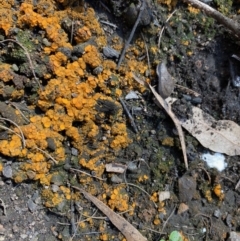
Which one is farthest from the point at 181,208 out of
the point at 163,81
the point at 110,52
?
the point at 110,52

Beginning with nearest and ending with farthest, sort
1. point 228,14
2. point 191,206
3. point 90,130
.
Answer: point 90,130 → point 191,206 → point 228,14

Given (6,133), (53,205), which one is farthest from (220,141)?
(6,133)

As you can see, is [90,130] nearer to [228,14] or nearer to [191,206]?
[191,206]

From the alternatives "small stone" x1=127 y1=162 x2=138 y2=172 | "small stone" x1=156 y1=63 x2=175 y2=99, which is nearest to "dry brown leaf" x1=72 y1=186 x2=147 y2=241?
"small stone" x1=127 y1=162 x2=138 y2=172

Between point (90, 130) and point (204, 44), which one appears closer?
point (90, 130)

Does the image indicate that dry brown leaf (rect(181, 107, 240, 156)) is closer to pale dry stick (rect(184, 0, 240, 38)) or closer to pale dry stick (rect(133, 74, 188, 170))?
pale dry stick (rect(133, 74, 188, 170))

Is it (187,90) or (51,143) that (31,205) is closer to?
(51,143)

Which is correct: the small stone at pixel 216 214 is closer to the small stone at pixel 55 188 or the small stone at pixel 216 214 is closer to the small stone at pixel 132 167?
the small stone at pixel 132 167
